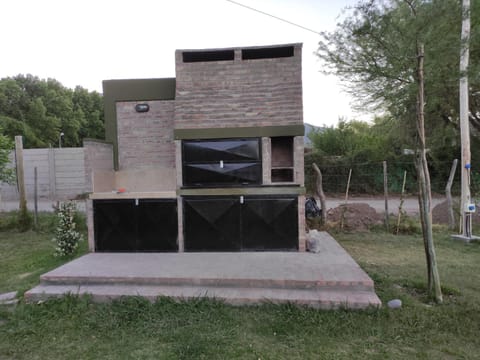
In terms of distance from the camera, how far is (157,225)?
536cm

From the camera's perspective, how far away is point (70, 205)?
5477 mm

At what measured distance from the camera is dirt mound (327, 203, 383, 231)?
24.2ft

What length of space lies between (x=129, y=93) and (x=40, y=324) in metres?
4.65

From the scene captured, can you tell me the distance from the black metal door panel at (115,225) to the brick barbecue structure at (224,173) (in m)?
0.02

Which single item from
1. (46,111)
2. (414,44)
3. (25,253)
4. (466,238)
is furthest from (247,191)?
(46,111)

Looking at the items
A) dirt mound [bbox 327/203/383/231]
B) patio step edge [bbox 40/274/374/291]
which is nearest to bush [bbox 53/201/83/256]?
patio step edge [bbox 40/274/374/291]

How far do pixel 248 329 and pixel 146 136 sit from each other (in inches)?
184

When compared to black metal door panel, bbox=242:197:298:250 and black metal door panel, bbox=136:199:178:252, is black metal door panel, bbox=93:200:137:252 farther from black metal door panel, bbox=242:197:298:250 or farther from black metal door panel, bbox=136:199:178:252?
black metal door panel, bbox=242:197:298:250

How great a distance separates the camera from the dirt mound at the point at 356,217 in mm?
7387

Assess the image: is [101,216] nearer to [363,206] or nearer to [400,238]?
[400,238]

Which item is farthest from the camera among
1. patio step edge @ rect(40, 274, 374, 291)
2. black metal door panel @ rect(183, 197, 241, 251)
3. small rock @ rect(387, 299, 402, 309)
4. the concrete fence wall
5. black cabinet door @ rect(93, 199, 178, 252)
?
the concrete fence wall

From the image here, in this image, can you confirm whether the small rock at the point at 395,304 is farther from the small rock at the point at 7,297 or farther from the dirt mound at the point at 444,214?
the dirt mound at the point at 444,214

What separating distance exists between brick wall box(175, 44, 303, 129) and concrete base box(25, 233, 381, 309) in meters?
2.56

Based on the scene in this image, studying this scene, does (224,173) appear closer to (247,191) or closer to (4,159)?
(247,191)
